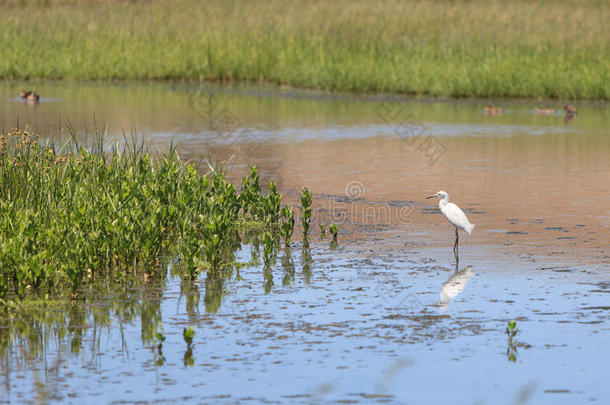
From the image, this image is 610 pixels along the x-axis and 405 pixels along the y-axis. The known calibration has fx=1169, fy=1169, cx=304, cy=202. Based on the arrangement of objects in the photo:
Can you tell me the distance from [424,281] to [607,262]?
1.87 metres

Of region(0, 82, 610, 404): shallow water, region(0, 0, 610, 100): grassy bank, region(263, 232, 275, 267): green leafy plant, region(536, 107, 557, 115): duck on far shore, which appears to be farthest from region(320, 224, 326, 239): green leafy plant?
region(0, 0, 610, 100): grassy bank

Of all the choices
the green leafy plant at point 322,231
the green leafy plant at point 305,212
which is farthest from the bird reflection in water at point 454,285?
the green leafy plant at point 305,212

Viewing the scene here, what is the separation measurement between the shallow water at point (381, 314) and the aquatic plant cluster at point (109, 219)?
0.39 metres

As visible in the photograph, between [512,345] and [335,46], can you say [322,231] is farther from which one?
[335,46]

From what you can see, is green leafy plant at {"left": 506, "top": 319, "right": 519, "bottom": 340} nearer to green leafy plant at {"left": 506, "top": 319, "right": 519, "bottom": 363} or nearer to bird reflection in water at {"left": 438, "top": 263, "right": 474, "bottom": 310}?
green leafy plant at {"left": 506, "top": 319, "right": 519, "bottom": 363}

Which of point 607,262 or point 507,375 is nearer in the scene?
point 507,375

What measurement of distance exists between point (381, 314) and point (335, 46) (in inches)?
919

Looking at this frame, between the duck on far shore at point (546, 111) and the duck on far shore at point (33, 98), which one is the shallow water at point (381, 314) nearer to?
the duck on far shore at point (546, 111)

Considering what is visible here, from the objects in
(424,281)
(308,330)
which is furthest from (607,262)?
(308,330)

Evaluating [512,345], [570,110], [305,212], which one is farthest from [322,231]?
[570,110]

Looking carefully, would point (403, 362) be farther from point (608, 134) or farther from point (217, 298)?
point (608, 134)

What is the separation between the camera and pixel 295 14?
120 ft

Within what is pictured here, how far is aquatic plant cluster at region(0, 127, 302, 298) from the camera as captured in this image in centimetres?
952

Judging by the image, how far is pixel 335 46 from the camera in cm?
3158
